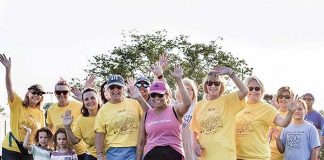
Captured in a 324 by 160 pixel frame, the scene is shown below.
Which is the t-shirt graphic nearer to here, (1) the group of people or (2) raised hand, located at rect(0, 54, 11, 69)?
(1) the group of people

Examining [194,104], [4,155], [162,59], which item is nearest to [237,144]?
[194,104]

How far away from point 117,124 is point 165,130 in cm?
81

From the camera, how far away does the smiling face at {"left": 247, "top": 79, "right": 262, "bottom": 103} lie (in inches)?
349

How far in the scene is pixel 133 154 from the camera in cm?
897

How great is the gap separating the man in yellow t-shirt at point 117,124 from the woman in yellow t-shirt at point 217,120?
0.87m

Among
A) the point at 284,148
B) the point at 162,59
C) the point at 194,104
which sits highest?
the point at 162,59

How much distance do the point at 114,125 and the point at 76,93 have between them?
2.45m

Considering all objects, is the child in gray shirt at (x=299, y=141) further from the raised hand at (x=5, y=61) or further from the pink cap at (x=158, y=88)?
the raised hand at (x=5, y=61)

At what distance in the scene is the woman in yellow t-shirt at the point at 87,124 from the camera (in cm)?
956

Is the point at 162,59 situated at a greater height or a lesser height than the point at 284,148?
greater

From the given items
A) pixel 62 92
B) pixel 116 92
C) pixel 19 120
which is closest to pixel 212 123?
pixel 116 92

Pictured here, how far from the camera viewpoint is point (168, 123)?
8.44 m

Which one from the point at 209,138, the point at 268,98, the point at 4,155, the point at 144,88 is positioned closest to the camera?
the point at 209,138

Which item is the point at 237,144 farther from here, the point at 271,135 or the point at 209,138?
the point at 271,135
